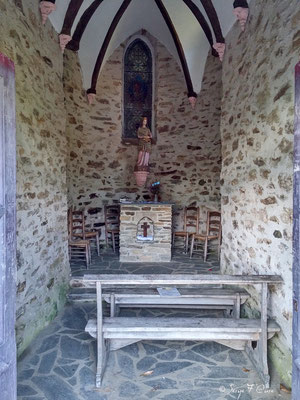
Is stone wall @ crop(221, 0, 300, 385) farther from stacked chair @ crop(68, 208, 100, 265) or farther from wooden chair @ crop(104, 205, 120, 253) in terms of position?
wooden chair @ crop(104, 205, 120, 253)

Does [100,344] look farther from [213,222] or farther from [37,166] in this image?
[213,222]

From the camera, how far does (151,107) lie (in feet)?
22.5

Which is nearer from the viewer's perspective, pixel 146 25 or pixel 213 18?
pixel 213 18

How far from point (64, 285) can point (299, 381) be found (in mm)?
3082

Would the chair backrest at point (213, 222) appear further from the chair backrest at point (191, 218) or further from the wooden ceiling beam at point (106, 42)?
the wooden ceiling beam at point (106, 42)

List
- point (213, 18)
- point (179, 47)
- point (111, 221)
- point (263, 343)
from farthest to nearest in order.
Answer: point (111, 221) → point (179, 47) → point (213, 18) → point (263, 343)

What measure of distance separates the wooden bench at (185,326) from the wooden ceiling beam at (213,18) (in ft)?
10.8

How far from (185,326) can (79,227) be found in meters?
3.71

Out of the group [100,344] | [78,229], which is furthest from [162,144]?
[100,344]

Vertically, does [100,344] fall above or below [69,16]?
below

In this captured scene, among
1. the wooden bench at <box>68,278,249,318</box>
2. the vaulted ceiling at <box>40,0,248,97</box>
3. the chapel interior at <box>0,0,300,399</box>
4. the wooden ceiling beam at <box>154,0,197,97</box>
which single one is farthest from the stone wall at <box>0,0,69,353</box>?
the wooden ceiling beam at <box>154,0,197,97</box>

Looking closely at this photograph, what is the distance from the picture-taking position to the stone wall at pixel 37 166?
8.96 ft

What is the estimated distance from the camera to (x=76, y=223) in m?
5.90

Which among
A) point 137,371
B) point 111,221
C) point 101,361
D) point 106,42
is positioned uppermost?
point 106,42
